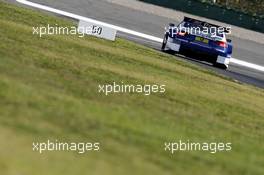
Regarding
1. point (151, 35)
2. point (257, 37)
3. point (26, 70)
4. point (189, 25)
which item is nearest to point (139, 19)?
point (151, 35)

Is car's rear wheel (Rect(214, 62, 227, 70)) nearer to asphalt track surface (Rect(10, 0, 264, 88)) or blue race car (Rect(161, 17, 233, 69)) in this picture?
blue race car (Rect(161, 17, 233, 69))

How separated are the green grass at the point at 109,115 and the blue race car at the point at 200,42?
380cm

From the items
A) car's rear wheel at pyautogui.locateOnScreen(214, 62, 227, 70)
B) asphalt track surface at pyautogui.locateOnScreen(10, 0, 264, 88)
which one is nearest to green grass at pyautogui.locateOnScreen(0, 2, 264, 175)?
car's rear wheel at pyautogui.locateOnScreen(214, 62, 227, 70)

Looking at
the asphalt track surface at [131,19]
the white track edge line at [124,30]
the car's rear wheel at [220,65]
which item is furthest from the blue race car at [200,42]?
the white track edge line at [124,30]

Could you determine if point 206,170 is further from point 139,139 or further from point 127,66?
point 127,66

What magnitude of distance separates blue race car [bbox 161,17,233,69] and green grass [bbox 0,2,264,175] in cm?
380

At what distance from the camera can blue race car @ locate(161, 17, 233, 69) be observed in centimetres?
1780

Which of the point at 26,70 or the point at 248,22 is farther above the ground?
the point at 26,70

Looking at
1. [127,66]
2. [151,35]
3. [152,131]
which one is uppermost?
[152,131]

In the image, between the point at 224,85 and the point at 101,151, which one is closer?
the point at 101,151

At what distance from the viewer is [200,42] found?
17859 millimetres

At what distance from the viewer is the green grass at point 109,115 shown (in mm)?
5574

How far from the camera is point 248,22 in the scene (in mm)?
28828

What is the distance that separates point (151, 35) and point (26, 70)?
49.8ft
